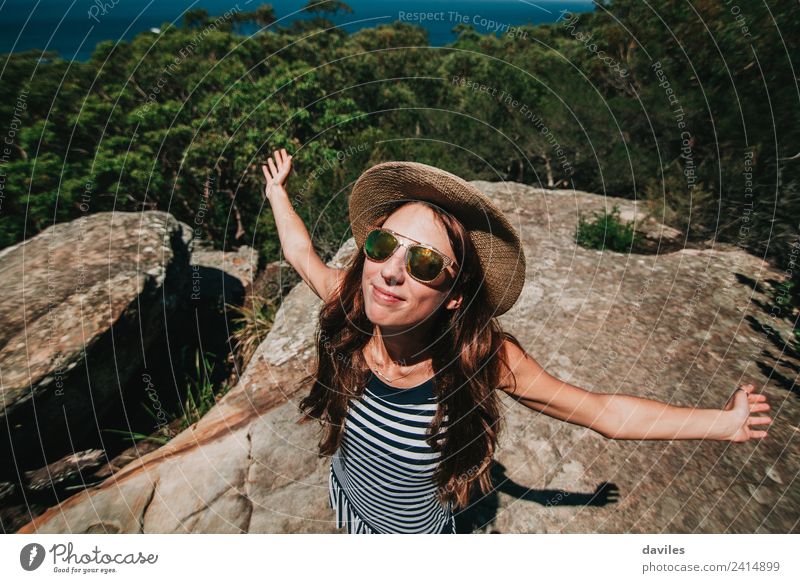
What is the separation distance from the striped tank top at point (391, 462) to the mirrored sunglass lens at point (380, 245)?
2.31 ft

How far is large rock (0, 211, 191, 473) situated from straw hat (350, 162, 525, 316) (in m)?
3.97

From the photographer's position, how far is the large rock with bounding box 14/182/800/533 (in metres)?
2.96

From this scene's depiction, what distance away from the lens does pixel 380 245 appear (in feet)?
6.55

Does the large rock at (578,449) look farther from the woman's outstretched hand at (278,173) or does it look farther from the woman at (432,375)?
the woman's outstretched hand at (278,173)

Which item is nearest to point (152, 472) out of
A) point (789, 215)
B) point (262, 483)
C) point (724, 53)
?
point (262, 483)

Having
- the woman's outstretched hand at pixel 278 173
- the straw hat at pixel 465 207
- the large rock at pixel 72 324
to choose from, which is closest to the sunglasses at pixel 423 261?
the straw hat at pixel 465 207

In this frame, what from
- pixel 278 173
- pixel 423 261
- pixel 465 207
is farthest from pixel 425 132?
pixel 423 261

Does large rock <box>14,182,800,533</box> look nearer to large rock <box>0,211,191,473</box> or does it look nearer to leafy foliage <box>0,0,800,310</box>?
large rock <box>0,211,191,473</box>

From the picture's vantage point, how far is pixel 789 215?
16.3 feet

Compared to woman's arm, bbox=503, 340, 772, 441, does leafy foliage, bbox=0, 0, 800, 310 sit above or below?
above

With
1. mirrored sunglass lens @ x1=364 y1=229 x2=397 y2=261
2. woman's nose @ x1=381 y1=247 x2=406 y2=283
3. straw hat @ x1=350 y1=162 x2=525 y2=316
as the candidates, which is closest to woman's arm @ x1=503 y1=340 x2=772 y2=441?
straw hat @ x1=350 y1=162 x2=525 y2=316

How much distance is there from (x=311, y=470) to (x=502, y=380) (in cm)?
229

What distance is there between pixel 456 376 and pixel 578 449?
206cm
